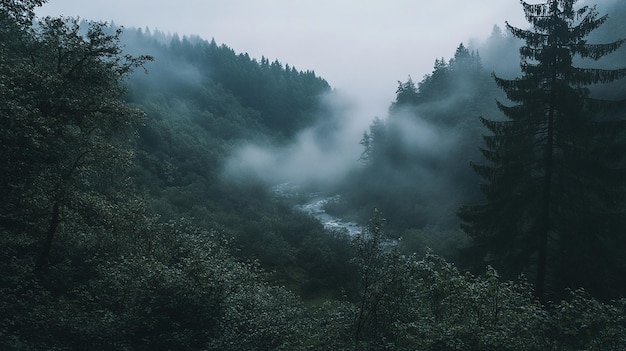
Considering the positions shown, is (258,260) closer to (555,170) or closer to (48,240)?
(48,240)

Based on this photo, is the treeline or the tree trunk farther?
the treeline

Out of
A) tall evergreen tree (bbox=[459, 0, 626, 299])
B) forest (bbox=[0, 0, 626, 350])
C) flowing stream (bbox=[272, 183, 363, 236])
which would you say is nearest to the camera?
forest (bbox=[0, 0, 626, 350])

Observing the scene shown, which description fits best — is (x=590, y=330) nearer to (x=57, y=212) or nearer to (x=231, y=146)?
(x=57, y=212)

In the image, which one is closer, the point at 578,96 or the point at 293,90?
the point at 578,96

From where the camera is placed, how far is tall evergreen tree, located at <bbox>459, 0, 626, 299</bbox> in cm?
1773

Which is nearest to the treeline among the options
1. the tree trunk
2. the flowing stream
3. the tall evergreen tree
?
the tall evergreen tree

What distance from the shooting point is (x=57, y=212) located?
16.6 metres

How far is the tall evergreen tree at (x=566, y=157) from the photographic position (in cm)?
1773

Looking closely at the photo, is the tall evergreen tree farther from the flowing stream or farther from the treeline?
the flowing stream

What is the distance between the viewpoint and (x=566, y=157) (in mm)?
18266

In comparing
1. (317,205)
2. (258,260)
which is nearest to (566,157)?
(258,260)

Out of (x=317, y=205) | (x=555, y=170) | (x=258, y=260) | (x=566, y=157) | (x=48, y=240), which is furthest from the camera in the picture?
(x=317, y=205)

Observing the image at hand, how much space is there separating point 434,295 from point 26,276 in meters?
15.1

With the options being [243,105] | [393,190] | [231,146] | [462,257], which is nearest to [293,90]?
[243,105]
